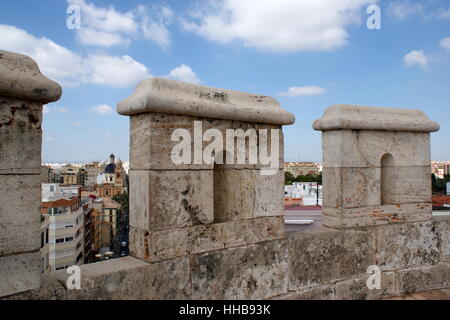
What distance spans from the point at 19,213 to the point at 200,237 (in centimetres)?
119

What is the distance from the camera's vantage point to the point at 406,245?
12.0 feet

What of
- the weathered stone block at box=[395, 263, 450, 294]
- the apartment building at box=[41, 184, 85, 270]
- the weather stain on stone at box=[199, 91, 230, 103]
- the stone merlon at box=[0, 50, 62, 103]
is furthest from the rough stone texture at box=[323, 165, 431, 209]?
the apartment building at box=[41, 184, 85, 270]

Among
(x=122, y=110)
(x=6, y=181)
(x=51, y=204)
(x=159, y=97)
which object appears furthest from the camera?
(x=51, y=204)

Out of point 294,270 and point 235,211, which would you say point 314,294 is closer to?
point 294,270

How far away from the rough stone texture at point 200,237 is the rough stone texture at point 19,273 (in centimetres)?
65

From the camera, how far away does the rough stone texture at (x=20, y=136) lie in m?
1.87

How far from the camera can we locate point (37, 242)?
1978mm

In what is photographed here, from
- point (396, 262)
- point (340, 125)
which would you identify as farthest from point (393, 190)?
point (340, 125)

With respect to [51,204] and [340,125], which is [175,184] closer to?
[340,125]

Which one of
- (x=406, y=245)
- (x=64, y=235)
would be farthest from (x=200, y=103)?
(x=64, y=235)

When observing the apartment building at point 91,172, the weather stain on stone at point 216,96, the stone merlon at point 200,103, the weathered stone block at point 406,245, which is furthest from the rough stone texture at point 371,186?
the apartment building at point 91,172

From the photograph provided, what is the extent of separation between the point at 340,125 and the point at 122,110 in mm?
1948

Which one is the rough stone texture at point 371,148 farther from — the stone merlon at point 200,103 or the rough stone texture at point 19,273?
the rough stone texture at point 19,273
